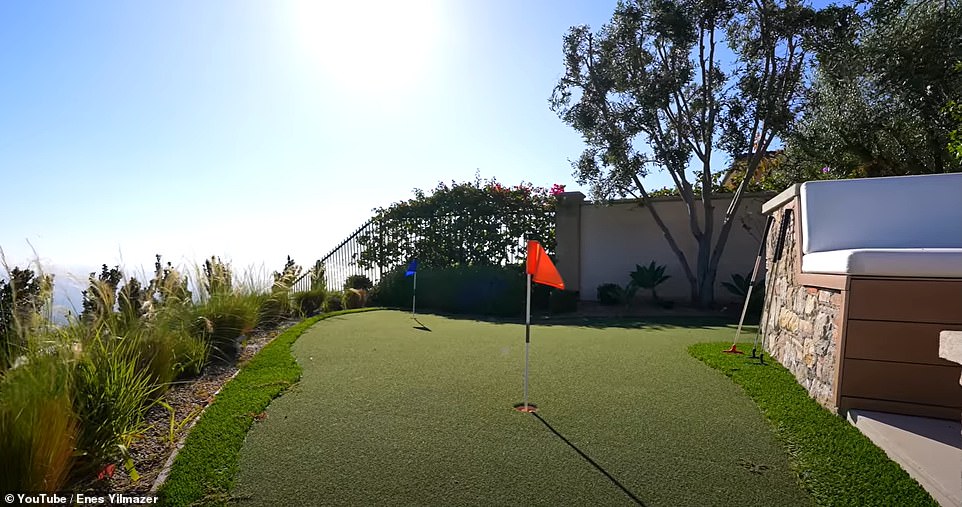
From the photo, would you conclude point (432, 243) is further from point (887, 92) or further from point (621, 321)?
point (887, 92)

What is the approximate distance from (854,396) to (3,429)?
4998 millimetres

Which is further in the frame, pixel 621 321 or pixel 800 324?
pixel 621 321

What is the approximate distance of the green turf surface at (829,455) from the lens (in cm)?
238

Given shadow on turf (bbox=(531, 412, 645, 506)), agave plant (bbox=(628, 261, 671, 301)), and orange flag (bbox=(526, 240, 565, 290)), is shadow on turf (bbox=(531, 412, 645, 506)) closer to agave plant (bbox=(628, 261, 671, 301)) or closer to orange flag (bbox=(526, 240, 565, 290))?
orange flag (bbox=(526, 240, 565, 290))

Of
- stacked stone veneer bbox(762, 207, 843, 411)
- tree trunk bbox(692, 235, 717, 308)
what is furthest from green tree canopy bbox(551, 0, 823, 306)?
stacked stone veneer bbox(762, 207, 843, 411)

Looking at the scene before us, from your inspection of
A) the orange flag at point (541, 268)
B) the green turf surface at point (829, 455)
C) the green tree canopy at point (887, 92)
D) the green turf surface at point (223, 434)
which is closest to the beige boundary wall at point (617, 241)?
the green tree canopy at point (887, 92)

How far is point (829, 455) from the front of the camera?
279 centimetres

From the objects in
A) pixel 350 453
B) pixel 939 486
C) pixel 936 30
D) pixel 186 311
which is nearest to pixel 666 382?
pixel 939 486

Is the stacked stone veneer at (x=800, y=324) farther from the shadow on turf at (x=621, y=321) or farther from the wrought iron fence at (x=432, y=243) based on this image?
the wrought iron fence at (x=432, y=243)

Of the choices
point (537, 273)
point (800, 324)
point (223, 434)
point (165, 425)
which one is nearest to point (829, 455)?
point (800, 324)

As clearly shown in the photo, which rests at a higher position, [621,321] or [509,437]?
[621,321]

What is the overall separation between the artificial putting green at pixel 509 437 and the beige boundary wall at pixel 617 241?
6.32 metres

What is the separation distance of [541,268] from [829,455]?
7.05 feet

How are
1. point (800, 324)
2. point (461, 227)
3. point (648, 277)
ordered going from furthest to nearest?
point (461, 227) → point (648, 277) → point (800, 324)
